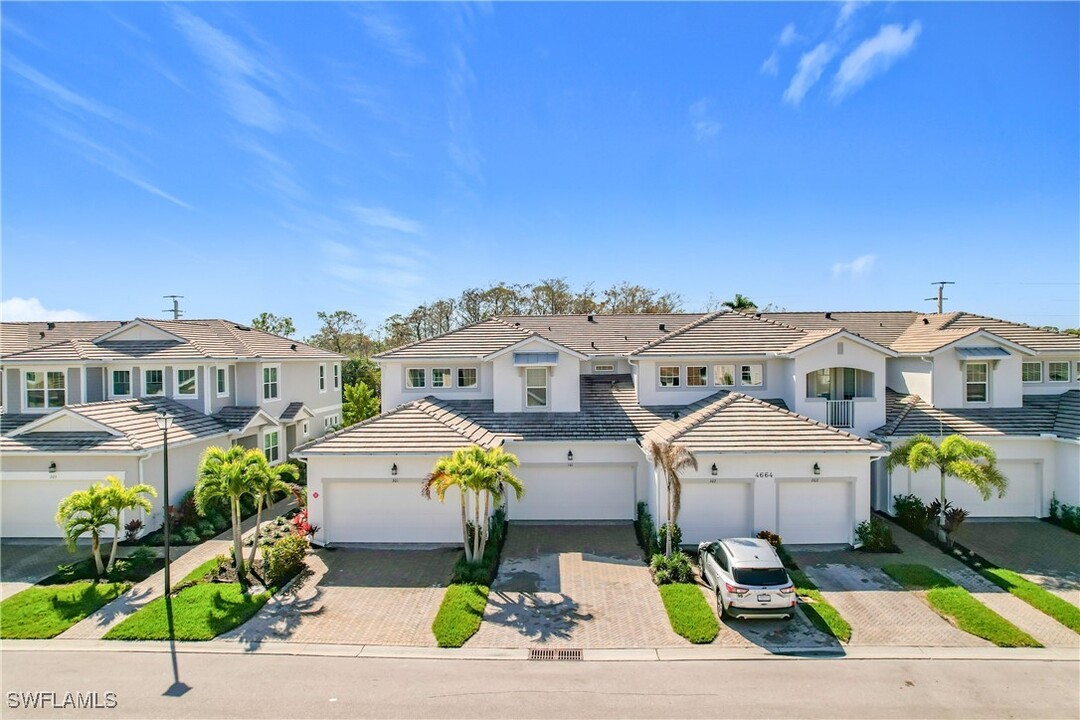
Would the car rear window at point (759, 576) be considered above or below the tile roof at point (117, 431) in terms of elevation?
below

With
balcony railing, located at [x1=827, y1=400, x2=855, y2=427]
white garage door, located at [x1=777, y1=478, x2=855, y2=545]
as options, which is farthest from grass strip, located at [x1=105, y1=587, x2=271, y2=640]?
balcony railing, located at [x1=827, y1=400, x2=855, y2=427]

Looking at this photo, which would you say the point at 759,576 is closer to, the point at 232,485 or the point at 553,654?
the point at 553,654

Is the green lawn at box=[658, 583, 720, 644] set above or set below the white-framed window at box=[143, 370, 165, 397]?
below

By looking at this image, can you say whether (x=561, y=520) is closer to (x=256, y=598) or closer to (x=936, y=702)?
(x=256, y=598)

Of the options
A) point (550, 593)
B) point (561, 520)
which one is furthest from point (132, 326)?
point (550, 593)

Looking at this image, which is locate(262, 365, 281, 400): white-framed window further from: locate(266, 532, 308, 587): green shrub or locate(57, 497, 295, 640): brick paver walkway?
locate(266, 532, 308, 587): green shrub

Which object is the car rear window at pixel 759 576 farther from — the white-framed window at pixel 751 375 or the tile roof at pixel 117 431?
the tile roof at pixel 117 431

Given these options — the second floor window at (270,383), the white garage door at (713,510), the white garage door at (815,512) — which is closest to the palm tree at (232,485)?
the white garage door at (713,510)
